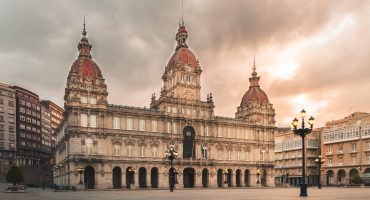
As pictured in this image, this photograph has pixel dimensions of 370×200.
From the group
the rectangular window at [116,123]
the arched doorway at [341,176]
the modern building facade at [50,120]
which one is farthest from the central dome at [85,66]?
the modern building facade at [50,120]

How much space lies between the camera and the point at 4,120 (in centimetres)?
12681

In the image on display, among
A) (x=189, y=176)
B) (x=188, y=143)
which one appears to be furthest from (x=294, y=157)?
(x=188, y=143)

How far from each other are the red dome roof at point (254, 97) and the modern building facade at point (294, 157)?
18761mm

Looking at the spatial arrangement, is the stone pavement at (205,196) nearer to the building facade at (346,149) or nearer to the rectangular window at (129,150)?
the rectangular window at (129,150)

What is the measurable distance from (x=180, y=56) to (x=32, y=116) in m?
70.2

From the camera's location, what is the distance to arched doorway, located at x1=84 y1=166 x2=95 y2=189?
82000mm

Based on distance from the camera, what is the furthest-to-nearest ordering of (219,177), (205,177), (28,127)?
(28,127), (219,177), (205,177)

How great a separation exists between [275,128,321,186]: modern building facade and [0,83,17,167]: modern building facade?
3162 inches

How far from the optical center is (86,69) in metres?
84.8

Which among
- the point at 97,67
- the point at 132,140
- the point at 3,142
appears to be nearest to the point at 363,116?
the point at 132,140

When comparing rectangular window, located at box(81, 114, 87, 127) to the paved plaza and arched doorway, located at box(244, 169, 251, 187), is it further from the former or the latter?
arched doorway, located at box(244, 169, 251, 187)

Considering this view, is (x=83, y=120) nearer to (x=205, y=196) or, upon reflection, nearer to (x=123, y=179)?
(x=123, y=179)

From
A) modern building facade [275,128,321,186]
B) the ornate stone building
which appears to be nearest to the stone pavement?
the ornate stone building

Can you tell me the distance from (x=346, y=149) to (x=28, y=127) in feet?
323
